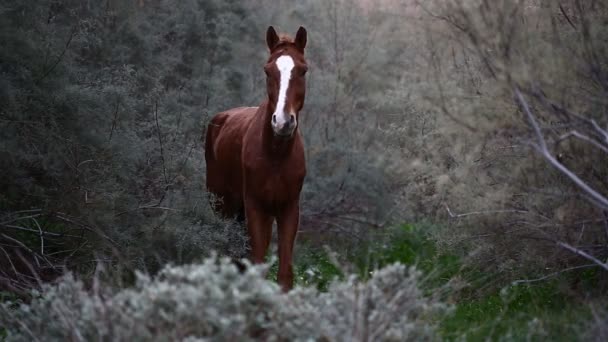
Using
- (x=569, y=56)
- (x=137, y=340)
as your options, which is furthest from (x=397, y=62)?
(x=137, y=340)

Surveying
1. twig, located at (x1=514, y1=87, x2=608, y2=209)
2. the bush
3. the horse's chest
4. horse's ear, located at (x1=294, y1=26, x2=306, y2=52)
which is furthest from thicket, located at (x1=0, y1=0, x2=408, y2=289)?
twig, located at (x1=514, y1=87, x2=608, y2=209)

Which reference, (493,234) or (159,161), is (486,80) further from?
(159,161)

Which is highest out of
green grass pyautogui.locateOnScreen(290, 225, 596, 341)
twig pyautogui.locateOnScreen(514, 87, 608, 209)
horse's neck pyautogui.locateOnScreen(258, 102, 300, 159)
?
twig pyautogui.locateOnScreen(514, 87, 608, 209)

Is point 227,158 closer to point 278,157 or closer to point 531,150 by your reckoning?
point 278,157

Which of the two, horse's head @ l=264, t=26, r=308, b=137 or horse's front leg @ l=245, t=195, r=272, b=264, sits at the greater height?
horse's head @ l=264, t=26, r=308, b=137

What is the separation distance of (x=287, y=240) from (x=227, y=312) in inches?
135

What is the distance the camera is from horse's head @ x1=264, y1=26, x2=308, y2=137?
22.2 ft

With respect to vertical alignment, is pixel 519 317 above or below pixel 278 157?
below

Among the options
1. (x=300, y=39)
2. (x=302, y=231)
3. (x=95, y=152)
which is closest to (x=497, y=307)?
(x=300, y=39)

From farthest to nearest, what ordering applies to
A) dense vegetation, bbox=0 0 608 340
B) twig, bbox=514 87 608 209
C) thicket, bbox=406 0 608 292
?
1. thicket, bbox=406 0 608 292
2. twig, bbox=514 87 608 209
3. dense vegetation, bbox=0 0 608 340

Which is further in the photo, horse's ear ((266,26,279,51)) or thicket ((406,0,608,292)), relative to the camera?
horse's ear ((266,26,279,51))

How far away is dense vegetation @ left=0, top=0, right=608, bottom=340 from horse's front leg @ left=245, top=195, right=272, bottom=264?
493mm

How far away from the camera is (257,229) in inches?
291

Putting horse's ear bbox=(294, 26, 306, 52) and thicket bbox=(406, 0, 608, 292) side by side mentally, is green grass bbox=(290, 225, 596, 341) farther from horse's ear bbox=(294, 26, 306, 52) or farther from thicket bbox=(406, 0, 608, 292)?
horse's ear bbox=(294, 26, 306, 52)
